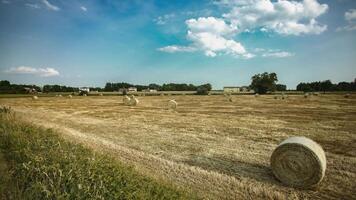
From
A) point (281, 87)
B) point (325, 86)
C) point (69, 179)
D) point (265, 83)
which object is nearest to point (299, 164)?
point (69, 179)

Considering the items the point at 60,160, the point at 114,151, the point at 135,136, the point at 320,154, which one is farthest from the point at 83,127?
the point at 320,154

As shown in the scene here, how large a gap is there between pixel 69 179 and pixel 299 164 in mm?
6319

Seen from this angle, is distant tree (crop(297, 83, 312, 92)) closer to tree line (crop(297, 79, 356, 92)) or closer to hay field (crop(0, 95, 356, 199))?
tree line (crop(297, 79, 356, 92))

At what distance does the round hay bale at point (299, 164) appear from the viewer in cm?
804

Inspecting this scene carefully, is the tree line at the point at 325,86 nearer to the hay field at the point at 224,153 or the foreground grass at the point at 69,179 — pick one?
the hay field at the point at 224,153

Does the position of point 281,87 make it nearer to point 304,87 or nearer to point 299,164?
point 304,87

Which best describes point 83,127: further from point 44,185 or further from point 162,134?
point 44,185

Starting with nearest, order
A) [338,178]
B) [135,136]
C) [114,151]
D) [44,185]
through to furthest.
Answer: [44,185] → [338,178] → [114,151] → [135,136]

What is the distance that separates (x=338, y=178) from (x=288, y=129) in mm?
8151

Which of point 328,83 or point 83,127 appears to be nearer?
point 83,127

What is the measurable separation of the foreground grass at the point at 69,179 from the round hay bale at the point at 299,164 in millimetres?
3640

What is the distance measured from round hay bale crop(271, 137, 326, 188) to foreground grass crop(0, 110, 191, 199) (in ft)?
11.9

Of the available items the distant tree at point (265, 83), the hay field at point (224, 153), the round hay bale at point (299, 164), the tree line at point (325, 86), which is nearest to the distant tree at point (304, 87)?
the tree line at point (325, 86)

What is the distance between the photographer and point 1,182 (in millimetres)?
6258
